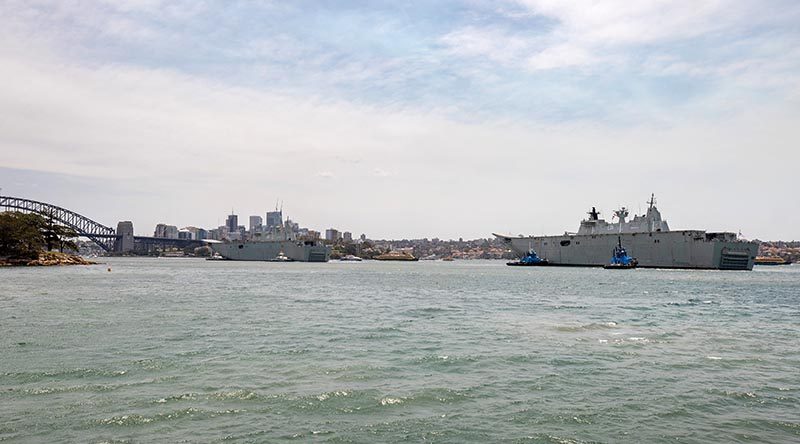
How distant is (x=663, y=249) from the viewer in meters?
103

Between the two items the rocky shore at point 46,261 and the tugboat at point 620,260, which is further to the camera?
the tugboat at point 620,260

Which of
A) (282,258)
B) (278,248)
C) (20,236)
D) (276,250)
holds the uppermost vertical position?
(20,236)

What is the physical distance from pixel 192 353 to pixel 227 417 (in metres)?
7.18

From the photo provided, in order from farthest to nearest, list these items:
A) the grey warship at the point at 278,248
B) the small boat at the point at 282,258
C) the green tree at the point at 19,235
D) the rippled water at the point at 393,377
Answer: the small boat at the point at 282,258 < the grey warship at the point at 278,248 < the green tree at the point at 19,235 < the rippled water at the point at 393,377

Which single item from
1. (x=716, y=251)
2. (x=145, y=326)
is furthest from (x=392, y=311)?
(x=716, y=251)

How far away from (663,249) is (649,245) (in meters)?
2.47

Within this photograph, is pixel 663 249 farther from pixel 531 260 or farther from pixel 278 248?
pixel 278 248

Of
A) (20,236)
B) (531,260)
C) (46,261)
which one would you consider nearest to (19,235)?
(20,236)

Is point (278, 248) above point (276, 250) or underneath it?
above

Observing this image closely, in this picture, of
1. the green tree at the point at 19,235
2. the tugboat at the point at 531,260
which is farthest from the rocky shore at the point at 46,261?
the tugboat at the point at 531,260

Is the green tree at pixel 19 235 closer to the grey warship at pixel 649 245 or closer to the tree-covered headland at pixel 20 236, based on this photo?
the tree-covered headland at pixel 20 236

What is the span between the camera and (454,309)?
106 ft

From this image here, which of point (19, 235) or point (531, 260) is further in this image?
point (531, 260)

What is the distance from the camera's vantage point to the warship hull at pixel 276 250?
6747 inches
